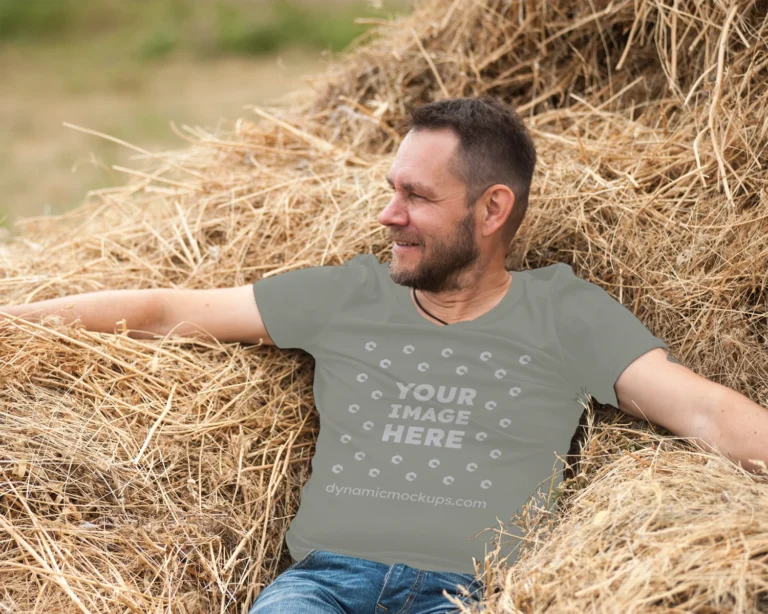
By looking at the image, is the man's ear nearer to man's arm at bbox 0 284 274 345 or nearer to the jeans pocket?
man's arm at bbox 0 284 274 345

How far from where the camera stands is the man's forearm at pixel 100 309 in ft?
8.47

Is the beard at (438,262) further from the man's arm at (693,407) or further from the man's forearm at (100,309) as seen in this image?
the man's forearm at (100,309)

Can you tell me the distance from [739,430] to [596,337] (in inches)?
18.2

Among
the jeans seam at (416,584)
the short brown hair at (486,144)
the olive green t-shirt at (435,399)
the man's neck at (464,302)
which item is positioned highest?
the short brown hair at (486,144)

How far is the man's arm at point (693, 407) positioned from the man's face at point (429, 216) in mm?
598

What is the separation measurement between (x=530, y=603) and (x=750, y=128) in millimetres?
1757

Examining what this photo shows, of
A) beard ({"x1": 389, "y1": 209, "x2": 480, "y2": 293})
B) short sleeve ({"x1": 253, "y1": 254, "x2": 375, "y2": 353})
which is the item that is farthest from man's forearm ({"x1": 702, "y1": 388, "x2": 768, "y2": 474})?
short sleeve ({"x1": 253, "y1": 254, "x2": 375, "y2": 353})

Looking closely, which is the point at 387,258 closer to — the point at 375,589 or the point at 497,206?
the point at 497,206

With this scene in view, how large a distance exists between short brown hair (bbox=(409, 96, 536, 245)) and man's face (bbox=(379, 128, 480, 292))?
0.11 feet

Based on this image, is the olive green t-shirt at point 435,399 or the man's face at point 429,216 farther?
the man's face at point 429,216

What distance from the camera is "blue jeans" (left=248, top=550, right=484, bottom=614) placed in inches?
83.7

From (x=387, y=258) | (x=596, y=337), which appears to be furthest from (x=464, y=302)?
(x=387, y=258)

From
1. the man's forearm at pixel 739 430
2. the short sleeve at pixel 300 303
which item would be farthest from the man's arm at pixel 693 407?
the short sleeve at pixel 300 303

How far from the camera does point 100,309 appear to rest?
261cm
